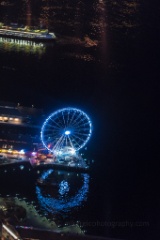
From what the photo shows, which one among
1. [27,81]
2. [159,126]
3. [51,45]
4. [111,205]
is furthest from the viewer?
[51,45]

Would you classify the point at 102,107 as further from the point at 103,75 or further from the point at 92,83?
the point at 103,75

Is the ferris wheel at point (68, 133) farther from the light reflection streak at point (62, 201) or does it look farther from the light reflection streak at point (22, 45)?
the light reflection streak at point (22, 45)

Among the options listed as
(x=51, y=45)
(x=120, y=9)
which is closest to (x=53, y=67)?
(x=51, y=45)

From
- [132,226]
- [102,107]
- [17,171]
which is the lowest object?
[132,226]

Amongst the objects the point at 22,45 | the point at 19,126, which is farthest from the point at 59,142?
the point at 22,45

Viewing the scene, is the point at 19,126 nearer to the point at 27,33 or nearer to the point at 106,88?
the point at 106,88

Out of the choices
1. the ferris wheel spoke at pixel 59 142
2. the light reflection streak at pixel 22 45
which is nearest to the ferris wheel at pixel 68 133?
the ferris wheel spoke at pixel 59 142

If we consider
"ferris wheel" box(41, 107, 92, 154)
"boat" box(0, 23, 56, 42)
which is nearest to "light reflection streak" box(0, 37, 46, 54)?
"boat" box(0, 23, 56, 42)
